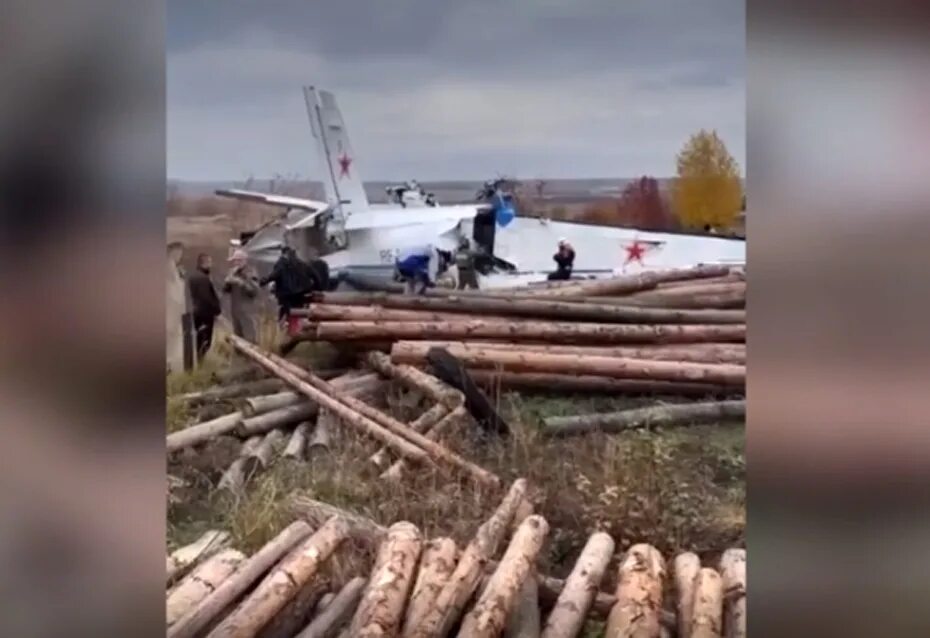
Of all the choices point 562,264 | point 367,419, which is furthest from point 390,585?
point 562,264

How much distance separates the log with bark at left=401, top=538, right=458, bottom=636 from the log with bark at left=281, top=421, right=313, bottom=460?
30 centimetres

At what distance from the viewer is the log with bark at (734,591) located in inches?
93.5

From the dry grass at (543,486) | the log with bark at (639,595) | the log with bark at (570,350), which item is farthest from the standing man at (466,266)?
the log with bark at (639,595)

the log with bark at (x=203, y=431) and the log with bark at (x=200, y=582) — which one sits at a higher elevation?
the log with bark at (x=203, y=431)

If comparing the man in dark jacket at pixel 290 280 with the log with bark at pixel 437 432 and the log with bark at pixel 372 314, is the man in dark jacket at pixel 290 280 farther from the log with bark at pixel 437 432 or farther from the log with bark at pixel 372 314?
the log with bark at pixel 437 432

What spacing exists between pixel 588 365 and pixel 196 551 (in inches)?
32.6

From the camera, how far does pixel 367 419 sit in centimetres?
242

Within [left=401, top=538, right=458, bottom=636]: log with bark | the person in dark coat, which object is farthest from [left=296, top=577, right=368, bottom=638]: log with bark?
the person in dark coat

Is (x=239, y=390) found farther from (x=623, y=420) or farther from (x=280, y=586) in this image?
(x=623, y=420)

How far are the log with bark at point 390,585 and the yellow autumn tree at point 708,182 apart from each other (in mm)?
811

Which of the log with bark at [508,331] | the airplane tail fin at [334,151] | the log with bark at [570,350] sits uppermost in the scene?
the airplane tail fin at [334,151]
